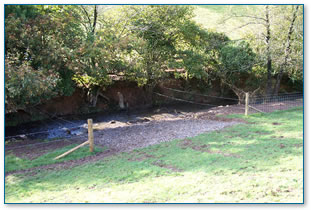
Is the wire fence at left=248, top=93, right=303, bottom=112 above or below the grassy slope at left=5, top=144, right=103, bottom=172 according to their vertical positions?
above

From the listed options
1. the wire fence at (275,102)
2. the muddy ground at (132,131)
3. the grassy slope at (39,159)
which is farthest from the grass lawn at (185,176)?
the wire fence at (275,102)

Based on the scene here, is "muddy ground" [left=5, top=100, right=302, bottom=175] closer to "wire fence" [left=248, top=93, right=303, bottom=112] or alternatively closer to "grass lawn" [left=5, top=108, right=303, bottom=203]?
"wire fence" [left=248, top=93, right=303, bottom=112]

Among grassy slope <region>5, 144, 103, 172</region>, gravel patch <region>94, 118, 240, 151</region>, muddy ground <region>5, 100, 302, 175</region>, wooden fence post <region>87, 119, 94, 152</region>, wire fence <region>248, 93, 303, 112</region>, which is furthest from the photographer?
wire fence <region>248, 93, 303, 112</region>

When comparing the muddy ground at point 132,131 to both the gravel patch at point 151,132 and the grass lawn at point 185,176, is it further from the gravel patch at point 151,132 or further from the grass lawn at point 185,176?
the grass lawn at point 185,176

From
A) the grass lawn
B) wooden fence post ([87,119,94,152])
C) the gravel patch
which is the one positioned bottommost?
the grass lawn

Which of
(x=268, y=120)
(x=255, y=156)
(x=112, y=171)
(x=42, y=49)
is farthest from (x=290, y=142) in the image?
(x=42, y=49)

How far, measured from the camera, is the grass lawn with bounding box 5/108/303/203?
20.5 ft

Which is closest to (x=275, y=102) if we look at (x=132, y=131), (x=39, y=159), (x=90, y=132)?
(x=132, y=131)

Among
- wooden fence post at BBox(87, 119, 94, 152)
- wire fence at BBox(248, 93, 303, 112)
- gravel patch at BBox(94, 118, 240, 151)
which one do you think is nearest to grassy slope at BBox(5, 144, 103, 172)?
wooden fence post at BBox(87, 119, 94, 152)

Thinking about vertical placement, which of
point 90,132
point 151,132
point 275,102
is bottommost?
point 151,132

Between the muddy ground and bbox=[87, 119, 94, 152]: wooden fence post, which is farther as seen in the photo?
the muddy ground

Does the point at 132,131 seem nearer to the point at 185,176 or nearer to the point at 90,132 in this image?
the point at 90,132

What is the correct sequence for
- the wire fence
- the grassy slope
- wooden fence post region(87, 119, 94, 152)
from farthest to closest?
the wire fence → wooden fence post region(87, 119, 94, 152) → the grassy slope

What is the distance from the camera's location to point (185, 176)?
7.41 m
